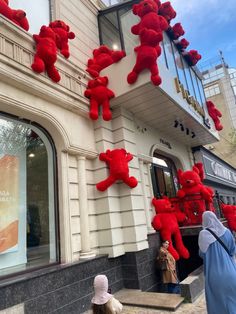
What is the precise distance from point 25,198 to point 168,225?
4325 mm

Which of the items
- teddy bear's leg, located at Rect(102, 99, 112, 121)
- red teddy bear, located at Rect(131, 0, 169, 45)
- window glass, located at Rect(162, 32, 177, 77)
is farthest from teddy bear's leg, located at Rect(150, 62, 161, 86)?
window glass, located at Rect(162, 32, 177, 77)

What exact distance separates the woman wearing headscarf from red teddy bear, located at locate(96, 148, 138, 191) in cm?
258

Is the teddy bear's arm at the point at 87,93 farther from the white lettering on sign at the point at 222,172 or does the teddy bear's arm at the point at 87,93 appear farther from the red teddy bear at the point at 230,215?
the white lettering on sign at the point at 222,172

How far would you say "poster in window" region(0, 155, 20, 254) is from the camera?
178 inches

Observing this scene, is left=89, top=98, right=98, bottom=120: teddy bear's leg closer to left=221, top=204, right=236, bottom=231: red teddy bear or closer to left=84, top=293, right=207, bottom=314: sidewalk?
left=84, top=293, right=207, bottom=314: sidewalk

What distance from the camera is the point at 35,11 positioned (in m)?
6.69

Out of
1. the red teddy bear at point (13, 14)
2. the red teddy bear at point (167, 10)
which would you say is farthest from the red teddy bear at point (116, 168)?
the red teddy bear at point (167, 10)

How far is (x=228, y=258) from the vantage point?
3670 mm

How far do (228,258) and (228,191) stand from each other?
1505 centimetres

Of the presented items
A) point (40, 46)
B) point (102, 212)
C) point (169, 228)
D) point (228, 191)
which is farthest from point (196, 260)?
point (228, 191)

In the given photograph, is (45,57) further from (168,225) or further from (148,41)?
(168,225)

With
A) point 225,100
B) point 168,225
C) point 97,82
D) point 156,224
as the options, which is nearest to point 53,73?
point 97,82

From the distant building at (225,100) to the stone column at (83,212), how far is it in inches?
895

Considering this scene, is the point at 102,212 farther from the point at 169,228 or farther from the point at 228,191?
the point at 228,191
